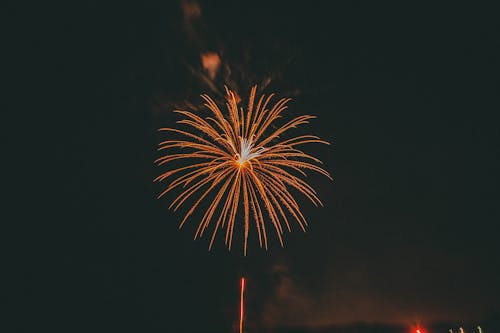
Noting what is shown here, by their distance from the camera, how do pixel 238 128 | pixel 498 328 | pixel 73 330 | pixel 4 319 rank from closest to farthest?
1. pixel 238 128
2. pixel 4 319
3. pixel 73 330
4. pixel 498 328

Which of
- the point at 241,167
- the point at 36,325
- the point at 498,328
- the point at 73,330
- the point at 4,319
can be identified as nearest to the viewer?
the point at 241,167

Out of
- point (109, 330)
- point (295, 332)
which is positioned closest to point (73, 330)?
point (109, 330)

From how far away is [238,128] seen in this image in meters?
11.6

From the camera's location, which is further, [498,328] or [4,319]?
[498,328]

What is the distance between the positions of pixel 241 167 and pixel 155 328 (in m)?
36.7

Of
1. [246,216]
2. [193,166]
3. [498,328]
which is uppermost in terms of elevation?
[498,328]

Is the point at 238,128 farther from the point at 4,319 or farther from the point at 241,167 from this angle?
the point at 4,319

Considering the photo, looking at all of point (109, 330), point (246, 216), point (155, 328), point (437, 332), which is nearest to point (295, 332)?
point (437, 332)

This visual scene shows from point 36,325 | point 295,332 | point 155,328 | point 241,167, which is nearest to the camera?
point 241,167

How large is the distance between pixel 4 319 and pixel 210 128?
29.9m

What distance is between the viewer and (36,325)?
3238 centimetres

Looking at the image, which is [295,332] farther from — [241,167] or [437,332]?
[241,167]

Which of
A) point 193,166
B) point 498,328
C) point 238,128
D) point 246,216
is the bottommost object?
point 246,216

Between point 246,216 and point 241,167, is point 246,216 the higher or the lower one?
the lower one
